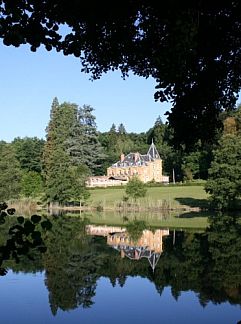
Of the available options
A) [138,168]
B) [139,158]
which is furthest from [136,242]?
[139,158]

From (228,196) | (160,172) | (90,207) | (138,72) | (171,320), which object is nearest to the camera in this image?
(138,72)

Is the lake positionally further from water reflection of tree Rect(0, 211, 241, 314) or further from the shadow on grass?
the shadow on grass

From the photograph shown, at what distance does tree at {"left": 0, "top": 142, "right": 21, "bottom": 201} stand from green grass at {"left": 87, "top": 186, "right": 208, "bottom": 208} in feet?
28.6

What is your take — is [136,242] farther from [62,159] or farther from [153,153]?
[153,153]

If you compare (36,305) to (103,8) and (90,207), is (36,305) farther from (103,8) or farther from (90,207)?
(90,207)

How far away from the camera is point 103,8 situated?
15.6 ft

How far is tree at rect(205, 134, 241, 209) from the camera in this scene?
42.6 meters

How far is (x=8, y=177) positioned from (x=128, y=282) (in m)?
39.4

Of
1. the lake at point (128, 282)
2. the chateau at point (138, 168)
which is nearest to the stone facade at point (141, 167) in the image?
the chateau at point (138, 168)

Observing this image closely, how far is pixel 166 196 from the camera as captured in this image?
5681 cm

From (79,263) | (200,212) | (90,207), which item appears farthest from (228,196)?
(79,263)

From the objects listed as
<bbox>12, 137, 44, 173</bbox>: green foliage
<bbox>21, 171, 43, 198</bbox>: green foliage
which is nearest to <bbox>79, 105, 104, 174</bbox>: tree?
<bbox>12, 137, 44, 173</bbox>: green foliage

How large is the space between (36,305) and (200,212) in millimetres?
33613

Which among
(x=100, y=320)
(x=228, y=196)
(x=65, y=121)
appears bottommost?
(x=100, y=320)
